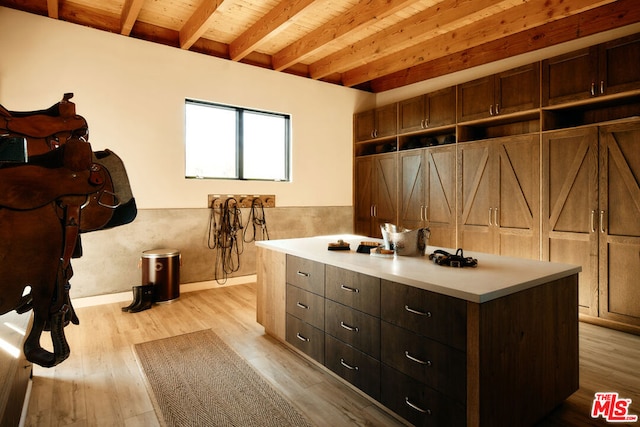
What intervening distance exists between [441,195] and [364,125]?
1968mm

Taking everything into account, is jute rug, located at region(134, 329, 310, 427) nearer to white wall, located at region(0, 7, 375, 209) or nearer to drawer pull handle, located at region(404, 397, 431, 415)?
drawer pull handle, located at region(404, 397, 431, 415)

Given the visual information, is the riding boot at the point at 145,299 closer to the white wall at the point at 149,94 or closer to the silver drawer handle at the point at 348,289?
the white wall at the point at 149,94

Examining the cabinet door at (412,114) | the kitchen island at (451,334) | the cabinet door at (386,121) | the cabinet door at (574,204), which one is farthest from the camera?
the cabinet door at (386,121)

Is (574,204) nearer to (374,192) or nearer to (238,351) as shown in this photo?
(374,192)

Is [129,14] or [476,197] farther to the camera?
[476,197]

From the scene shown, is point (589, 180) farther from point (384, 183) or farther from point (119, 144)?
point (119, 144)

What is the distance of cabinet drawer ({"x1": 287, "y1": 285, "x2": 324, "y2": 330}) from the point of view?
2393 mm

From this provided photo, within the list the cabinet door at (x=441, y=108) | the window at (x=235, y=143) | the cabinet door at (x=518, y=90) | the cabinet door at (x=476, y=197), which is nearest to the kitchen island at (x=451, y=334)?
the cabinet door at (x=476, y=197)

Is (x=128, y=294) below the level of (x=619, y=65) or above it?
below

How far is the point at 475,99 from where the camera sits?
14.4 ft

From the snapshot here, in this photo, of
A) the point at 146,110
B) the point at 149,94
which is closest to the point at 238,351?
the point at 146,110

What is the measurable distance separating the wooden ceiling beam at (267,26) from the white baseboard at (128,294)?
305 cm

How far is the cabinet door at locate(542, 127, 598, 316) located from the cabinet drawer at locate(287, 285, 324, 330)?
2.75m

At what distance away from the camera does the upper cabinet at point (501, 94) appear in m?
3.86
